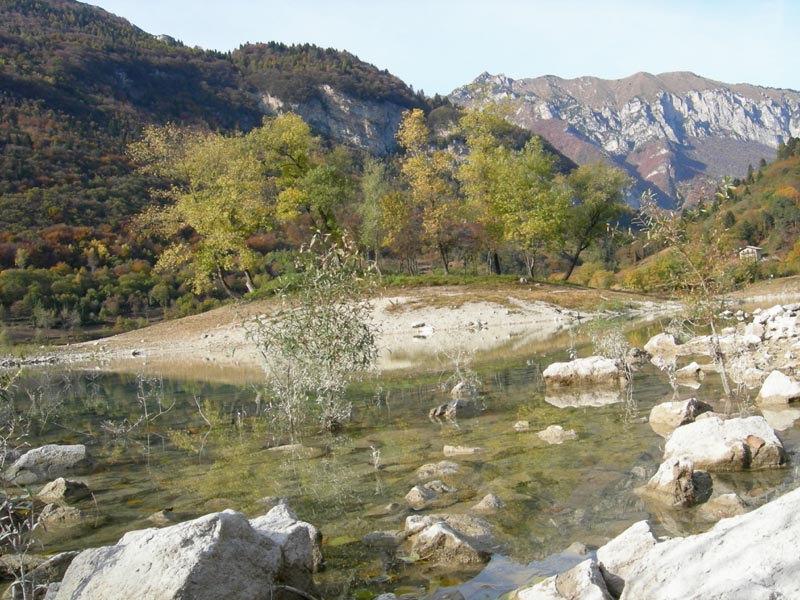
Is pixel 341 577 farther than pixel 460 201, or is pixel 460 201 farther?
pixel 460 201

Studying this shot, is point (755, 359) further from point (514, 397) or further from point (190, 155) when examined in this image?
point (190, 155)

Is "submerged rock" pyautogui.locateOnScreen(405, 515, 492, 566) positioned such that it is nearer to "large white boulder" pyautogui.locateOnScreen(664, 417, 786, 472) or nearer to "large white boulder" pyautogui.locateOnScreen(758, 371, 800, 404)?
"large white boulder" pyautogui.locateOnScreen(664, 417, 786, 472)

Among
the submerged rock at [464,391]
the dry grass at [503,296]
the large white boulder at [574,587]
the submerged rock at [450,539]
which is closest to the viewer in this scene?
the large white boulder at [574,587]

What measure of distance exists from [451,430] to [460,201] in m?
43.8

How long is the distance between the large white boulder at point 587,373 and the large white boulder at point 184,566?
10617 millimetres

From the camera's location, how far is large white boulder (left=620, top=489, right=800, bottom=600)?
2.93m

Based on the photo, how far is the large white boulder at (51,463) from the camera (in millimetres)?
9609

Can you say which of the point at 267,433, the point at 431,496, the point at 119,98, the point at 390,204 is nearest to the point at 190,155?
the point at 390,204

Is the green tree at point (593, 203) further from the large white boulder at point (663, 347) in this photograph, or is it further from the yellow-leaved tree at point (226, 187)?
the large white boulder at point (663, 347)

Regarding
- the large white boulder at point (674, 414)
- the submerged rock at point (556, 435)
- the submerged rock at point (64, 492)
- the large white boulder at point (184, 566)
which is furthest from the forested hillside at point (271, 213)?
the large white boulder at point (184, 566)

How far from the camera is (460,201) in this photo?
174 feet

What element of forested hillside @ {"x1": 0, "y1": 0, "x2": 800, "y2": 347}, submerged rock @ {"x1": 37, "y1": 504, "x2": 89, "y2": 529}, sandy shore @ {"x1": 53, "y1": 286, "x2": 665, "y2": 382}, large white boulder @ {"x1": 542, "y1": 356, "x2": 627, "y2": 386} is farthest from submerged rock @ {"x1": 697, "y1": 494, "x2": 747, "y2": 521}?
sandy shore @ {"x1": 53, "y1": 286, "x2": 665, "y2": 382}

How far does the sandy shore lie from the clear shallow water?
1242 centimetres

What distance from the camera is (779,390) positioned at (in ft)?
33.7
